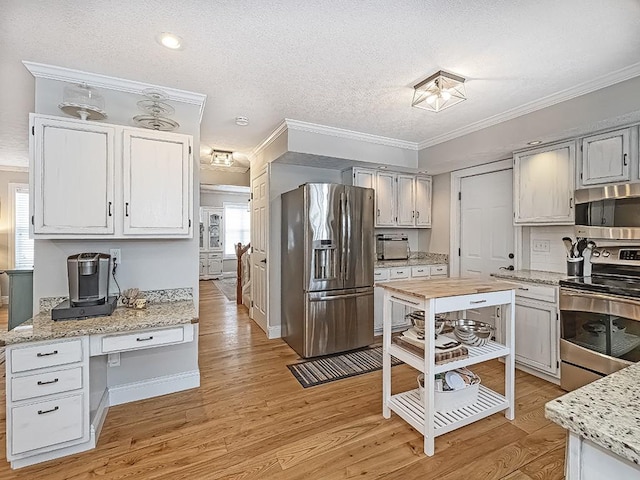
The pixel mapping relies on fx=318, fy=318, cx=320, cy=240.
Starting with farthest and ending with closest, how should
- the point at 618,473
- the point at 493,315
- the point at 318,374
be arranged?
the point at 493,315 → the point at 318,374 → the point at 618,473

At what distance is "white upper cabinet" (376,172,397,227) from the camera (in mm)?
4377

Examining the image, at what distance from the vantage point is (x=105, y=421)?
227cm

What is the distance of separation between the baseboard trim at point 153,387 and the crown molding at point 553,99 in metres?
3.74

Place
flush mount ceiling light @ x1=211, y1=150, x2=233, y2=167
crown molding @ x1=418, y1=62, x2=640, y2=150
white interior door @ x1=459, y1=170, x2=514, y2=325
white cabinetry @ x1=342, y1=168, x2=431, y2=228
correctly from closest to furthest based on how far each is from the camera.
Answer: crown molding @ x1=418, y1=62, x2=640, y2=150 < white interior door @ x1=459, y1=170, x2=514, y2=325 < white cabinetry @ x1=342, y1=168, x2=431, y2=228 < flush mount ceiling light @ x1=211, y1=150, x2=233, y2=167

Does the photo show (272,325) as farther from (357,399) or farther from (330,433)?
(330,433)

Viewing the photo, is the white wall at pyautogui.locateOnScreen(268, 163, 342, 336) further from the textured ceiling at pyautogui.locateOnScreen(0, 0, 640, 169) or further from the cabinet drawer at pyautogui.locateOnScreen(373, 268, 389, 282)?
the cabinet drawer at pyautogui.locateOnScreen(373, 268, 389, 282)

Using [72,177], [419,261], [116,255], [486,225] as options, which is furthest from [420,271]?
[72,177]

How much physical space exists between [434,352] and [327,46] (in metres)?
2.07

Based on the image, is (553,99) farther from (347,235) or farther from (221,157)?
(221,157)

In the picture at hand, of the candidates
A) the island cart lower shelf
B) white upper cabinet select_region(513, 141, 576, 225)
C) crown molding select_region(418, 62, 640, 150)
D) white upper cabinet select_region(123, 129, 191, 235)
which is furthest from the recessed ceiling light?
white upper cabinet select_region(513, 141, 576, 225)

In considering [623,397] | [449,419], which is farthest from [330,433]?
[623,397]

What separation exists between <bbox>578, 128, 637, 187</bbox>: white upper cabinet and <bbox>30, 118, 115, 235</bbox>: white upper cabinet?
3.88m

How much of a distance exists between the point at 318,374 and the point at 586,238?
2765mm

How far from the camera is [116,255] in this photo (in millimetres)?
2504
